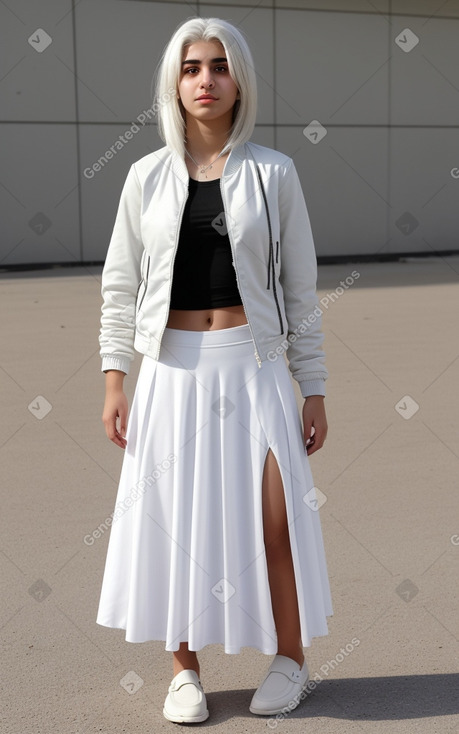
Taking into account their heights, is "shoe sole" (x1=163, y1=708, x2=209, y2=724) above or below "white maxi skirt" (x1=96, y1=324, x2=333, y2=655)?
below

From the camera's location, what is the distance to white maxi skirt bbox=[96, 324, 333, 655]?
9.62ft

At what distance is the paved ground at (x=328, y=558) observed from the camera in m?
3.15

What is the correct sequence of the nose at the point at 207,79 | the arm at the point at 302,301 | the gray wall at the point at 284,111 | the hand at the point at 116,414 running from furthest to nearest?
the gray wall at the point at 284,111
the hand at the point at 116,414
the arm at the point at 302,301
the nose at the point at 207,79

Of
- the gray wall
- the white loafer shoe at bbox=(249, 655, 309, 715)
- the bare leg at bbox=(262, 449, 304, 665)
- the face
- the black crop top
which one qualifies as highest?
the face

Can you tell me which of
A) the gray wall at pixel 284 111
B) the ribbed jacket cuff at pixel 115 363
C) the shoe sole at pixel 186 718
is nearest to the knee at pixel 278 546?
the shoe sole at pixel 186 718

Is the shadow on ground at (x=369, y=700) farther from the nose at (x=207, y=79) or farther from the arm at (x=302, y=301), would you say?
the nose at (x=207, y=79)

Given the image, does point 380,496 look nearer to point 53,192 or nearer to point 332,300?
point 332,300

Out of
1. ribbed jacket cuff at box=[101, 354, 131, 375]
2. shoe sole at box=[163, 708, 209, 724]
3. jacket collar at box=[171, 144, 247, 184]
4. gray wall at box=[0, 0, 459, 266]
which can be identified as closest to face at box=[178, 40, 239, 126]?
jacket collar at box=[171, 144, 247, 184]

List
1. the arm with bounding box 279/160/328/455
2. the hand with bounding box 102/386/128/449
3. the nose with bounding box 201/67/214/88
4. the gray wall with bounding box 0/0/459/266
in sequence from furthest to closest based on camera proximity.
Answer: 1. the gray wall with bounding box 0/0/459/266
2. the hand with bounding box 102/386/128/449
3. the arm with bounding box 279/160/328/455
4. the nose with bounding box 201/67/214/88

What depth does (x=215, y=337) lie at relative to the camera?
2.96 m

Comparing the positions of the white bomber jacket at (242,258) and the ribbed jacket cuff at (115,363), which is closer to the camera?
the white bomber jacket at (242,258)

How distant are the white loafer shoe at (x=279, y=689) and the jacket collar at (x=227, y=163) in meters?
1.37

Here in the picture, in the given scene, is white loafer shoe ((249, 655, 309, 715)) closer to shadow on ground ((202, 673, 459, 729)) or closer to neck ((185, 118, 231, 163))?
shadow on ground ((202, 673, 459, 729))

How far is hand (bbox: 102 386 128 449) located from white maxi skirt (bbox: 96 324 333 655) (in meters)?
0.13
